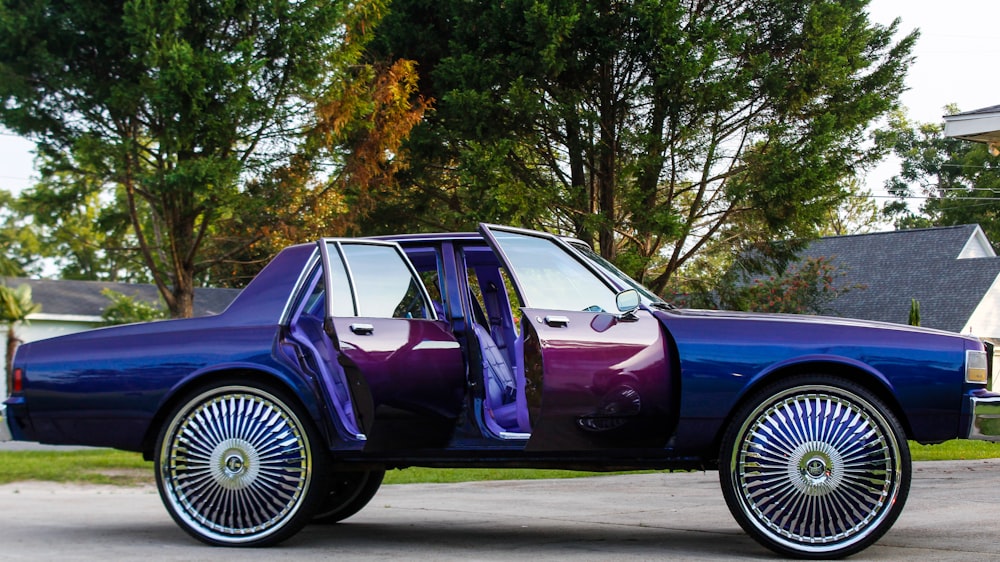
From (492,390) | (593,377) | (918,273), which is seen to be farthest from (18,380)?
(918,273)

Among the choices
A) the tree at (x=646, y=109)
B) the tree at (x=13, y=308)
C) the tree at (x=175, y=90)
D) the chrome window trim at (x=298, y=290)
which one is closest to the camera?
the chrome window trim at (x=298, y=290)

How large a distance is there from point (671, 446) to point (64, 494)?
6.18 metres

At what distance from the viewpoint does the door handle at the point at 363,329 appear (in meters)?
6.51

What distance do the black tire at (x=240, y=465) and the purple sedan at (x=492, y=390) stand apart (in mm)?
11

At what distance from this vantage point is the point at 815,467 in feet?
19.9

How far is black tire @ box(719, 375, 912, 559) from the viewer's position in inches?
237

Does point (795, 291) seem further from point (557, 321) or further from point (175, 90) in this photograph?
point (557, 321)

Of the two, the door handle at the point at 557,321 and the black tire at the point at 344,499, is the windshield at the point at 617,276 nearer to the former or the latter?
the door handle at the point at 557,321

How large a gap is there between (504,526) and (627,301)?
7.76 feet

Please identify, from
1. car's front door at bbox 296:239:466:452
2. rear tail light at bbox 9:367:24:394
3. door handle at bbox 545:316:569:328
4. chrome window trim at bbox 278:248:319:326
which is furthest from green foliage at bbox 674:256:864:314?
rear tail light at bbox 9:367:24:394

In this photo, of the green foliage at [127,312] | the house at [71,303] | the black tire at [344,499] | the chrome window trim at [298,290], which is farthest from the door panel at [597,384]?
the green foliage at [127,312]

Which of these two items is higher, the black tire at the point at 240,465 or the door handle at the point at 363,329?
the door handle at the point at 363,329

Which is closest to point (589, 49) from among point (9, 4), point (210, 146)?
point (210, 146)

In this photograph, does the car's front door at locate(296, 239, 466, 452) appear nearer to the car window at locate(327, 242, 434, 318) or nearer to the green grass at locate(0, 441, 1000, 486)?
the car window at locate(327, 242, 434, 318)
